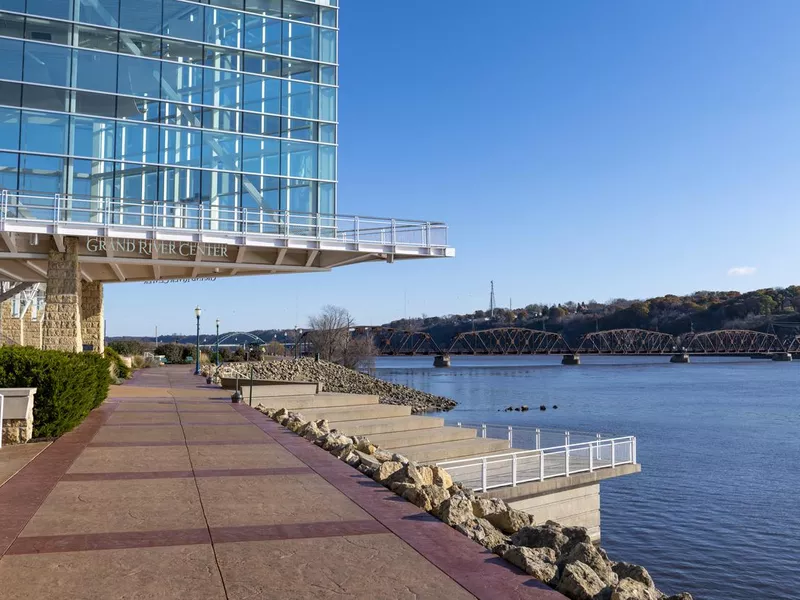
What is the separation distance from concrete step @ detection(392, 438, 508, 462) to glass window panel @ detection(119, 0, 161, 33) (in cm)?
1774

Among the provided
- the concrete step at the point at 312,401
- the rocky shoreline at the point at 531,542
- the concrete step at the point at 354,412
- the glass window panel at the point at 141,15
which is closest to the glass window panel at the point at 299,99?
the glass window panel at the point at 141,15

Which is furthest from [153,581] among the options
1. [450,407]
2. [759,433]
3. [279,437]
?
[450,407]

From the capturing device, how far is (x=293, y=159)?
97.3 feet

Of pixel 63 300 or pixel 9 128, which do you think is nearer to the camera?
pixel 9 128

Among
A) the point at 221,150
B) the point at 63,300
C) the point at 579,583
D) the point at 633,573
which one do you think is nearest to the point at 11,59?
the point at 221,150

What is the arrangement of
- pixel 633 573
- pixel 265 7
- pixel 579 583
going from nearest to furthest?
pixel 579 583
pixel 633 573
pixel 265 7

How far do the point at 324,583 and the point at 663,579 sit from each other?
13.0 metres

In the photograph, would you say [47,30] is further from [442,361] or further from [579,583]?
[442,361]

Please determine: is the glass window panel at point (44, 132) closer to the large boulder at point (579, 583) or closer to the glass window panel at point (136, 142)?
the glass window panel at point (136, 142)

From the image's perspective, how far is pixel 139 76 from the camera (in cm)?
2764

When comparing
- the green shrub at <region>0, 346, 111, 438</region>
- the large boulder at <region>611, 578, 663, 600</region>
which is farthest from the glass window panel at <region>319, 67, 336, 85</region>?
the large boulder at <region>611, 578, 663, 600</region>

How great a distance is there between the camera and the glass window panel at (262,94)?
2933 centimetres

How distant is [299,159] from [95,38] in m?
8.07

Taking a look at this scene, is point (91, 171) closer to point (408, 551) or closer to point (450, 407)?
point (408, 551)
